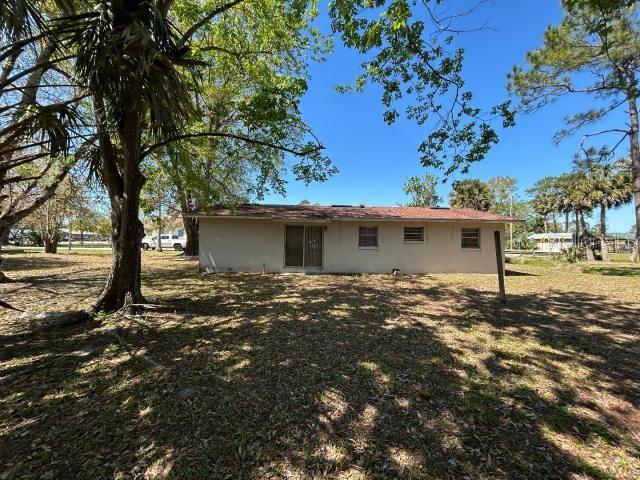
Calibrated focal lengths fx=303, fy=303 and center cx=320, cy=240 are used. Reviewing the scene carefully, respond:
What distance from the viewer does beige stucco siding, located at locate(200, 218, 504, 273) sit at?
491 inches

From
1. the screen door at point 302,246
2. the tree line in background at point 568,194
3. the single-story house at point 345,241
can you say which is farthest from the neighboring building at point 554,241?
the screen door at point 302,246

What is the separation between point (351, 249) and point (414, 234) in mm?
2909

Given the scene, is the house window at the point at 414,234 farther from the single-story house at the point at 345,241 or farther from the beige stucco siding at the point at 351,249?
the beige stucco siding at the point at 351,249

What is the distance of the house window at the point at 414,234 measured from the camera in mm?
13396

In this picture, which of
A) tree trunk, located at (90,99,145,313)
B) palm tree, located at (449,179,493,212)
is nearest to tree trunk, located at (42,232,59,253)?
tree trunk, located at (90,99,145,313)

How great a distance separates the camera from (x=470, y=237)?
44.6ft

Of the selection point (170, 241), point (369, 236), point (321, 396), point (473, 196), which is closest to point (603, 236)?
point (473, 196)

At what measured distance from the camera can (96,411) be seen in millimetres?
2830

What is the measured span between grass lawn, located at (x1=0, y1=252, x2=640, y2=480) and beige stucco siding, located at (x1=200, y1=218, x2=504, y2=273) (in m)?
6.38

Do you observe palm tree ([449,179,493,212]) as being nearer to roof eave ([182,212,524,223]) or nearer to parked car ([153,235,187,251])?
roof eave ([182,212,524,223])

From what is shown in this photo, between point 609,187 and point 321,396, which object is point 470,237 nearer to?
point 321,396

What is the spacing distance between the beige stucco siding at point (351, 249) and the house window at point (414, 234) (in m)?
0.19

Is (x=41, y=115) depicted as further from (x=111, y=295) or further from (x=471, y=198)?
(x=471, y=198)

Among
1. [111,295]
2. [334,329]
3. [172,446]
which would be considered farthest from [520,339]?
[111,295]
